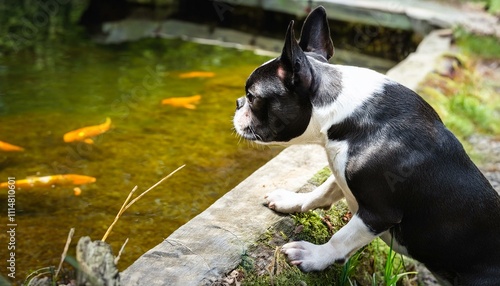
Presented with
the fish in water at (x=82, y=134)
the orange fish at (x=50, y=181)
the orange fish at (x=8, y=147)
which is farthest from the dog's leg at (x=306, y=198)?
the orange fish at (x=8, y=147)

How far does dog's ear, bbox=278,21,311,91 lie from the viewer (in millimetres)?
3119

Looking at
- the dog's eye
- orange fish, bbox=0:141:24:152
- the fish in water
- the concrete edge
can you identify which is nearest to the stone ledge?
the concrete edge

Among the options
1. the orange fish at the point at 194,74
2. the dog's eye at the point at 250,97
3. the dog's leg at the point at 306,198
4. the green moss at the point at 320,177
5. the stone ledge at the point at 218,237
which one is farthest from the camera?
the orange fish at the point at 194,74

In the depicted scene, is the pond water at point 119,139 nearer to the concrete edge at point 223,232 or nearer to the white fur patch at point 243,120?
the concrete edge at point 223,232

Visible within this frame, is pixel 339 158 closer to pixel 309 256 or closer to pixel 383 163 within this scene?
pixel 383 163

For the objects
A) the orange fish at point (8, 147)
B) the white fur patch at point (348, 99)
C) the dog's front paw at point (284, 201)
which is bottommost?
the orange fish at point (8, 147)

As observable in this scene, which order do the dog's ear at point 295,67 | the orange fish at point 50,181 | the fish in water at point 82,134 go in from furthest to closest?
the fish in water at point 82,134 → the orange fish at point 50,181 → the dog's ear at point 295,67

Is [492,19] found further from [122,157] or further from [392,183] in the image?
[392,183]

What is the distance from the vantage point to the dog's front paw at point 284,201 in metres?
3.58

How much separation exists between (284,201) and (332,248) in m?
0.42

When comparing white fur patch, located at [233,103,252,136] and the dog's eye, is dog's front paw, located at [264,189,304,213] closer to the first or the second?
white fur patch, located at [233,103,252,136]

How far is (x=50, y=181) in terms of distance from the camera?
4.59 metres

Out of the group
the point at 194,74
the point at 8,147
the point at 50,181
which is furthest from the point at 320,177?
the point at 194,74

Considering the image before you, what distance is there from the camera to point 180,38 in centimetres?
832
